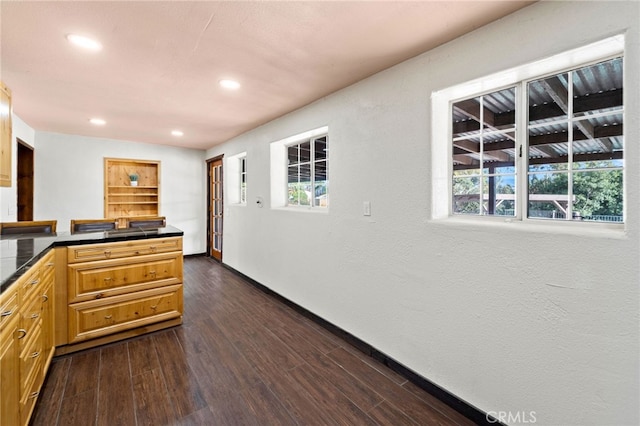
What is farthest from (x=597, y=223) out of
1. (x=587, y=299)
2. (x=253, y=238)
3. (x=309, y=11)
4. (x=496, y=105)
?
(x=253, y=238)

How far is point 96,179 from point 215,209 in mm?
2025

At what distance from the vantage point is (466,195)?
6.54 feet

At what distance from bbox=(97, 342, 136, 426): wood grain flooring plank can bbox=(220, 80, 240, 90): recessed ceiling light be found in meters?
2.44

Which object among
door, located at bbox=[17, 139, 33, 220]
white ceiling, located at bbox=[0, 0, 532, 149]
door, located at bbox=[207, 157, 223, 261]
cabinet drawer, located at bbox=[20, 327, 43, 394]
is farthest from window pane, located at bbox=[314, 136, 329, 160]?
door, located at bbox=[17, 139, 33, 220]

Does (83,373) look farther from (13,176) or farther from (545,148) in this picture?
(545,148)

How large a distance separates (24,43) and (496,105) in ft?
10.1

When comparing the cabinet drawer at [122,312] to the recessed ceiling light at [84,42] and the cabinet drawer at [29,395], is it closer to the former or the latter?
the cabinet drawer at [29,395]

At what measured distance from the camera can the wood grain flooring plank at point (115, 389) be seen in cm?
173

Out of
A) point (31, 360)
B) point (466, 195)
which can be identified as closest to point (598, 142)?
point (466, 195)

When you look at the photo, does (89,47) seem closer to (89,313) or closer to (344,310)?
(89,313)

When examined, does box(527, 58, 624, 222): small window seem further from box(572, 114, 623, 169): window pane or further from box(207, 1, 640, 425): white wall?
box(207, 1, 640, 425): white wall

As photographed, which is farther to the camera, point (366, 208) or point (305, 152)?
point (305, 152)

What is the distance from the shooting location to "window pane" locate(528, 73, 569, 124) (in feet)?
5.21

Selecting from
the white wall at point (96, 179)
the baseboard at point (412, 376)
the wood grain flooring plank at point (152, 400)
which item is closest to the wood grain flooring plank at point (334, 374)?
the baseboard at point (412, 376)
